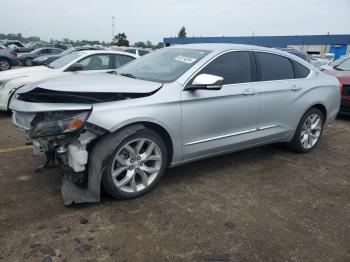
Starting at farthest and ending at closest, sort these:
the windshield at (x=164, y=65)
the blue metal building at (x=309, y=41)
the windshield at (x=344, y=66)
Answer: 1. the blue metal building at (x=309, y=41)
2. the windshield at (x=344, y=66)
3. the windshield at (x=164, y=65)

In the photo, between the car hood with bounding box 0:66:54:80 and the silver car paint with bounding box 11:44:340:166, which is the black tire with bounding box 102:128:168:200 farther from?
the car hood with bounding box 0:66:54:80

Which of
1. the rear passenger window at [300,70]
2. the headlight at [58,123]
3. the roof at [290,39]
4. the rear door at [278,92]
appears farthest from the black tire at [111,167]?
the roof at [290,39]

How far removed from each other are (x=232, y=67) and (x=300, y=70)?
1432 millimetres

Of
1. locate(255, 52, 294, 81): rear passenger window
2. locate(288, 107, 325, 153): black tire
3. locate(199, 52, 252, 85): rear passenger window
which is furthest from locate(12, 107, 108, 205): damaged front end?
locate(288, 107, 325, 153): black tire

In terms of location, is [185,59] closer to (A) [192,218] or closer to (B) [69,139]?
(B) [69,139]

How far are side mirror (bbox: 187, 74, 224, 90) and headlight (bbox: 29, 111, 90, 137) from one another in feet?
3.95

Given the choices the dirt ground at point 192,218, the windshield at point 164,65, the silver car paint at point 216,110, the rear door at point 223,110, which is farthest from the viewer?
the windshield at point 164,65

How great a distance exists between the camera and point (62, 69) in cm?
765

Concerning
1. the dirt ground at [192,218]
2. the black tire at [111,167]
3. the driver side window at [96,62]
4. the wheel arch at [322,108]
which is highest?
the driver side window at [96,62]

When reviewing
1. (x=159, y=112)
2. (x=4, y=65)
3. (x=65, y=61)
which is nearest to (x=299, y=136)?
(x=159, y=112)

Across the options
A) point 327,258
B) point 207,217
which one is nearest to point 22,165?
point 207,217

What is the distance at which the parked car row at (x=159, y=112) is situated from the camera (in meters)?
3.32

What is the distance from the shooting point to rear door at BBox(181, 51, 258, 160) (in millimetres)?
3920

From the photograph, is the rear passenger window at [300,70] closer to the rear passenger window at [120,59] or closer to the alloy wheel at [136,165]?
the alloy wheel at [136,165]
